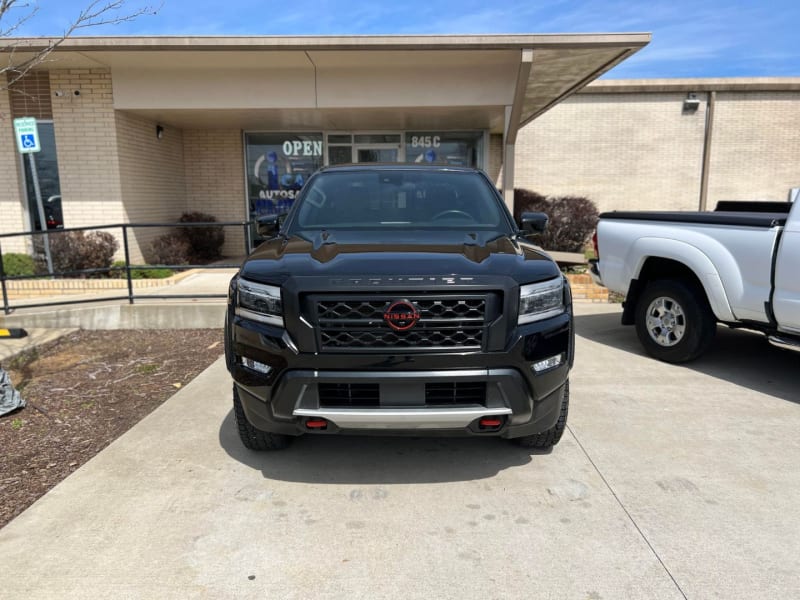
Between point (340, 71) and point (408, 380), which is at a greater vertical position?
point (340, 71)

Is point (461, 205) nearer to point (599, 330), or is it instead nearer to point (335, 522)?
point (335, 522)

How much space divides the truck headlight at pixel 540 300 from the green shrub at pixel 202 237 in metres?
10.6

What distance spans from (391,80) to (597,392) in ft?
24.1

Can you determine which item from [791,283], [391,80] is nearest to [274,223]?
[791,283]

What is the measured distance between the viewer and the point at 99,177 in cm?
1059

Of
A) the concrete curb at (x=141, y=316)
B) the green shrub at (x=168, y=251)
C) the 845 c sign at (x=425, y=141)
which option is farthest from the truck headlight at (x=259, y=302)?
the 845 c sign at (x=425, y=141)

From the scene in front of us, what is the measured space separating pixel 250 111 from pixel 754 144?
15.4 meters

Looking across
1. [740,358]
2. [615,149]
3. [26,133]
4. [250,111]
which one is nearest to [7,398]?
[26,133]

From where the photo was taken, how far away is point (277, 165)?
13734 millimetres

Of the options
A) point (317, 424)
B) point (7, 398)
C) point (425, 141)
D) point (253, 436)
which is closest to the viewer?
point (317, 424)

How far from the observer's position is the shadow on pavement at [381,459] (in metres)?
3.53

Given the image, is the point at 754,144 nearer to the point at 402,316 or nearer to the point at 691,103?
the point at 691,103

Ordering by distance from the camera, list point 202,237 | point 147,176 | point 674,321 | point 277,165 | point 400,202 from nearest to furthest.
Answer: point 400,202 → point 674,321 → point 147,176 → point 202,237 → point 277,165

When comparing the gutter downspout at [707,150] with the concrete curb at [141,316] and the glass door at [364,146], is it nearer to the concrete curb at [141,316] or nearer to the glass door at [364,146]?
the glass door at [364,146]
